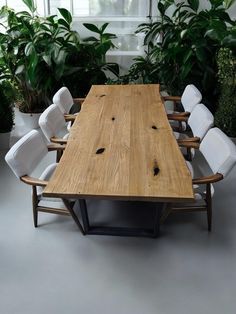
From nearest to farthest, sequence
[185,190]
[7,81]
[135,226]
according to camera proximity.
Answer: [185,190]
[135,226]
[7,81]

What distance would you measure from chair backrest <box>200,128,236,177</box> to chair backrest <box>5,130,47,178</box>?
43.5 inches

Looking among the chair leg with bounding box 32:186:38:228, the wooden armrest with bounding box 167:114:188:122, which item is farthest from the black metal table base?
the wooden armrest with bounding box 167:114:188:122

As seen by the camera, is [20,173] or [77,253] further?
[77,253]

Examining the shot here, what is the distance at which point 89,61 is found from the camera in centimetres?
432

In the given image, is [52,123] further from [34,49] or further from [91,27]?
[91,27]

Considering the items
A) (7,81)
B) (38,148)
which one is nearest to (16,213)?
(38,148)

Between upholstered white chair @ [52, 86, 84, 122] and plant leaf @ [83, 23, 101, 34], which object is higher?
plant leaf @ [83, 23, 101, 34]

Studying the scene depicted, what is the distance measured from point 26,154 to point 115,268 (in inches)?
35.3

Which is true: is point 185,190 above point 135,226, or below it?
above

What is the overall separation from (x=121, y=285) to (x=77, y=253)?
0.40 metres

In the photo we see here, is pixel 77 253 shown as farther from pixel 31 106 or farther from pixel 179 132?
pixel 31 106

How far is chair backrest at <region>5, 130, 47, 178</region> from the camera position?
202 cm

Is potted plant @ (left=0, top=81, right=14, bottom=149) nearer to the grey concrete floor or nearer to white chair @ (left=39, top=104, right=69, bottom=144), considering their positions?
white chair @ (left=39, top=104, right=69, bottom=144)

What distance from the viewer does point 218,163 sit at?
2057 mm
